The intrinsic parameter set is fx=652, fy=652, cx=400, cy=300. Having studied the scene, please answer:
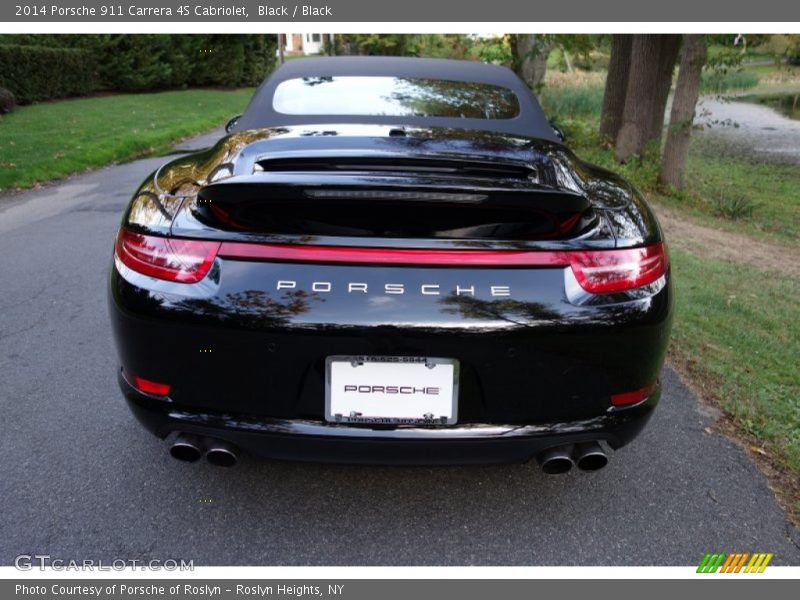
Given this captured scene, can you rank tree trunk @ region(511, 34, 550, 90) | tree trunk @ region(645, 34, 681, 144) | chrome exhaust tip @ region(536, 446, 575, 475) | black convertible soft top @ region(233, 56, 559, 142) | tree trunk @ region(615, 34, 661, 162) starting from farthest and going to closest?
tree trunk @ region(511, 34, 550, 90)
tree trunk @ region(645, 34, 681, 144)
tree trunk @ region(615, 34, 661, 162)
black convertible soft top @ region(233, 56, 559, 142)
chrome exhaust tip @ region(536, 446, 575, 475)

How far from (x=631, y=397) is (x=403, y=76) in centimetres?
218

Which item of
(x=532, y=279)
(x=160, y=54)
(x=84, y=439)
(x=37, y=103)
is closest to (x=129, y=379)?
(x=84, y=439)

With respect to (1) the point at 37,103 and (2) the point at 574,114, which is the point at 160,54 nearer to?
(1) the point at 37,103

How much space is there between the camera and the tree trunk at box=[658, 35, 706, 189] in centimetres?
965

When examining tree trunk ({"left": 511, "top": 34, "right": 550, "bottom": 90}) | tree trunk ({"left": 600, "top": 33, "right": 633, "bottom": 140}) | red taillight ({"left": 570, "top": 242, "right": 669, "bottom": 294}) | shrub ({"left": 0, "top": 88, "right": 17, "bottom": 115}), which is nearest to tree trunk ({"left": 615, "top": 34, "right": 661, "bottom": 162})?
tree trunk ({"left": 600, "top": 33, "right": 633, "bottom": 140})

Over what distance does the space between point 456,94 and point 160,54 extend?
25.1 meters

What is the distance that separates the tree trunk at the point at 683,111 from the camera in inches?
380

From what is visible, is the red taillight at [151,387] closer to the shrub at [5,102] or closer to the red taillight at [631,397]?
the red taillight at [631,397]

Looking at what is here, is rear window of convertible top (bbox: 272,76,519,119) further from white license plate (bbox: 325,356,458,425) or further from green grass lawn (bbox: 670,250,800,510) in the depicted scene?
green grass lawn (bbox: 670,250,800,510)

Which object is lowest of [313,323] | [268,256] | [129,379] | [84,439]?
[84,439]

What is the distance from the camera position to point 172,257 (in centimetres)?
208

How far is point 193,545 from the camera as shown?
7.59 feet

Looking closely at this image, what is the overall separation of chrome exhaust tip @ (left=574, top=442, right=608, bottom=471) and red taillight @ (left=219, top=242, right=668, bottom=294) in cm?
54

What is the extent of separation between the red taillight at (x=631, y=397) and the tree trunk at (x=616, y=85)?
12147 mm
